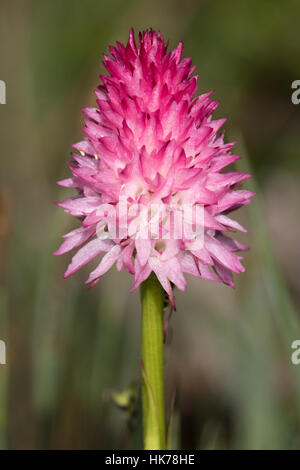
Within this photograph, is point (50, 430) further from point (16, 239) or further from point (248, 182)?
point (248, 182)

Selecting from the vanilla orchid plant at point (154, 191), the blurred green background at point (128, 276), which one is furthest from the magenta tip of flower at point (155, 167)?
the blurred green background at point (128, 276)

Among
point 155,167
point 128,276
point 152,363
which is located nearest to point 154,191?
point 155,167

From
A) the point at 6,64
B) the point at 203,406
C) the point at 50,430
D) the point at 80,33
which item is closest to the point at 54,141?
the point at 6,64

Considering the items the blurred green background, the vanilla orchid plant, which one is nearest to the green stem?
the vanilla orchid plant

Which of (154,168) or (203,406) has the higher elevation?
(154,168)

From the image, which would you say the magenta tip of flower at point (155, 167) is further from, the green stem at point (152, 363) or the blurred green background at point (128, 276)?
the blurred green background at point (128, 276)

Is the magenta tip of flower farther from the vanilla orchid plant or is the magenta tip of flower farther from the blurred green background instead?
the blurred green background

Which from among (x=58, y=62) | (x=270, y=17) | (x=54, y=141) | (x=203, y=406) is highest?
(x=270, y=17)
